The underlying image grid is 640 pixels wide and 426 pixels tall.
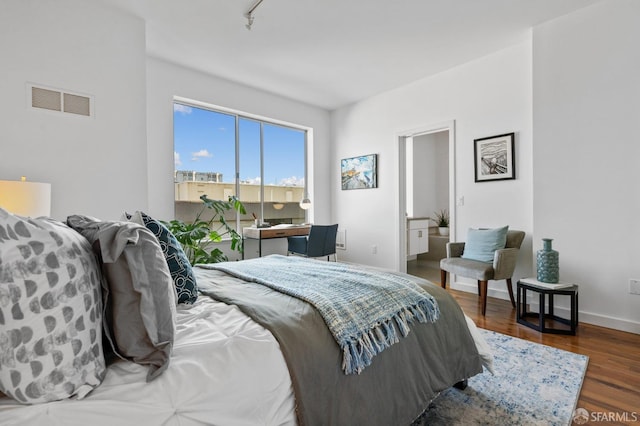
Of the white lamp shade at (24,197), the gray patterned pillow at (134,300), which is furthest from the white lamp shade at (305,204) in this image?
the gray patterned pillow at (134,300)

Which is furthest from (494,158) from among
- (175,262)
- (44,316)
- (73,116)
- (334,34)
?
(73,116)

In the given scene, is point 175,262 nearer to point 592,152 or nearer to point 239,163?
point 592,152

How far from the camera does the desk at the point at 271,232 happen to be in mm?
4300

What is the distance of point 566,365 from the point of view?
6.52 ft

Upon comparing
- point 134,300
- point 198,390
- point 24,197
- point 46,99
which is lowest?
point 198,390

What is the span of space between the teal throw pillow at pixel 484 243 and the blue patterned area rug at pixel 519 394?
1172mm

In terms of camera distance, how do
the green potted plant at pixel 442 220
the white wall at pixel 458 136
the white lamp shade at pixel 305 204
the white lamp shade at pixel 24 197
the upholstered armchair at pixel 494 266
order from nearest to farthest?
the white lamp shade at pixel 24 197
the upholstered armchair at pixel 494 266
the white wall at pixel 458 136
the white lamp shade at pixel 305 204
the green potted plant at pixel 442 220

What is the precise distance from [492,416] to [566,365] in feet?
2.80

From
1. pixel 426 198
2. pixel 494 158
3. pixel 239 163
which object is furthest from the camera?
pixel 426 198

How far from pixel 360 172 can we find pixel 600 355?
3643 mm

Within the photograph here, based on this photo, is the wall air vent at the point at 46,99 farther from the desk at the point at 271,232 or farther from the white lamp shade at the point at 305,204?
the white lamp shade at the point at 305,204

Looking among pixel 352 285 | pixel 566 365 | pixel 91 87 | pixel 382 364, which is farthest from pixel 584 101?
pixel 91 87

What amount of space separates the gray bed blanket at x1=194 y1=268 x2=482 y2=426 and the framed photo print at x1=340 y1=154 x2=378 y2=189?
11.2 ft

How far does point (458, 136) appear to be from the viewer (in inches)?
154
